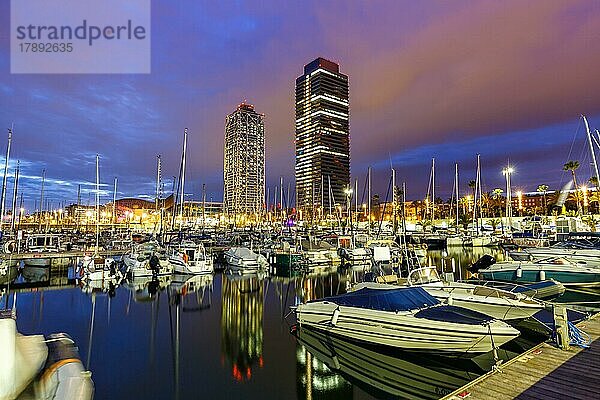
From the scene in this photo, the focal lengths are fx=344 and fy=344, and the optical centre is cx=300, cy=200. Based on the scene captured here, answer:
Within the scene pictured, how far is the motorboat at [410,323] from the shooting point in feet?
43.2

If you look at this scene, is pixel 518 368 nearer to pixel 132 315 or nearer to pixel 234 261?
pixel 132 315

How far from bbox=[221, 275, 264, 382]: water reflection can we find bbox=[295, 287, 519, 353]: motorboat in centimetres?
376

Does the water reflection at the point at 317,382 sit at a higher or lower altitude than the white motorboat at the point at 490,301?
lower

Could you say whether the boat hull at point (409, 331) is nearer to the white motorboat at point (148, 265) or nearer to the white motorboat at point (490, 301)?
the white motorboat at point (490, 301)

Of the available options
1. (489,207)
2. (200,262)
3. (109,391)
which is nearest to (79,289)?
(200,262)

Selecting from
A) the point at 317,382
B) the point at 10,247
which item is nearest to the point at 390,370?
the point at 317,382

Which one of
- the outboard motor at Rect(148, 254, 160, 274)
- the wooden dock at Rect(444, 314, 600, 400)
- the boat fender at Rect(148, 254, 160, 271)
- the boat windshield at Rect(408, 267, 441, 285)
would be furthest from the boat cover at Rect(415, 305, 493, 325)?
the boat fender at Rect(148, 254, 160, 271)

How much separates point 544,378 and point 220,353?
43.2 ft

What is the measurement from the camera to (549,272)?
2789cm

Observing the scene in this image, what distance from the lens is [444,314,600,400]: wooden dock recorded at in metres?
7.89

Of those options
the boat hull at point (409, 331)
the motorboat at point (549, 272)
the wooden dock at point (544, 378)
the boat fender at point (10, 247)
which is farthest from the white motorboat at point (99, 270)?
the motorboat at point (549, 272)

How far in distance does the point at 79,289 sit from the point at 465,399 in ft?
112

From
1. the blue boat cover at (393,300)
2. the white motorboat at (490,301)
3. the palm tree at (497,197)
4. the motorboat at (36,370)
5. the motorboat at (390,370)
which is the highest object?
the palm tree at (497,197)

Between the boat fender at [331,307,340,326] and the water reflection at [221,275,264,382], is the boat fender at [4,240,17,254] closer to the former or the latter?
the water reflection at [221,275,264,382]
